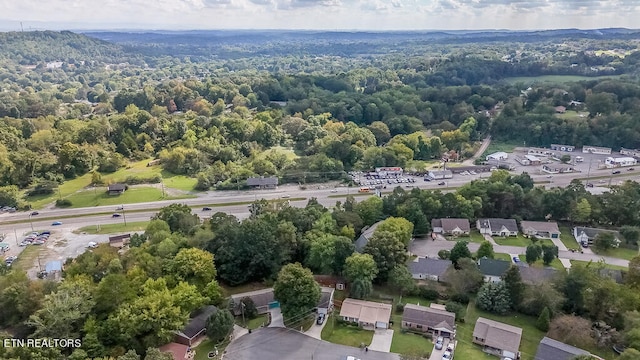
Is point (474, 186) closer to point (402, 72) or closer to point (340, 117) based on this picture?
point (340, 117)

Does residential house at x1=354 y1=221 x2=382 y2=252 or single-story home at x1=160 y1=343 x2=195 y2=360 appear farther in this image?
residential house at x1=354 y1=221 x2=382 y2=252

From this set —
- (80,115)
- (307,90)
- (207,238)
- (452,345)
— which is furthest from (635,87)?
(80,115)

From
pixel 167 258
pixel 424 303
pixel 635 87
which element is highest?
pixel 635 87

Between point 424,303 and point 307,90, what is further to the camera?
point 307,90

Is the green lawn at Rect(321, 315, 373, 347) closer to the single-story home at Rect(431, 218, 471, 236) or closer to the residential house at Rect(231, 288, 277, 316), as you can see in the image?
the residential house at Rect(231, 288, 277, 316)

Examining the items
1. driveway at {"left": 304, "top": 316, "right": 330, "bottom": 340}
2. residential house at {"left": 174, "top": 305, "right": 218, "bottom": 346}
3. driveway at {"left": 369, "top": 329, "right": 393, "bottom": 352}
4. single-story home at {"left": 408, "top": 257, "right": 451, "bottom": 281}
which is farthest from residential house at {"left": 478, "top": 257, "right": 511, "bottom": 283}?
residential house at {"left": 174, "top": 305, "right": 218, "bottom": 346}

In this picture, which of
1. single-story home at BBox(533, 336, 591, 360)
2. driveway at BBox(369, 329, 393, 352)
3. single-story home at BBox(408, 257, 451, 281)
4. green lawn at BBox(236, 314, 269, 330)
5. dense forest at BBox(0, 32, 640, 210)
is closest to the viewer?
single-story home at BBox(533, 336, 591, 360)

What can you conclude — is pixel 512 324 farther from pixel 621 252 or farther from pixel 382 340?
pixel 621 252

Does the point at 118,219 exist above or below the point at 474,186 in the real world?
below
